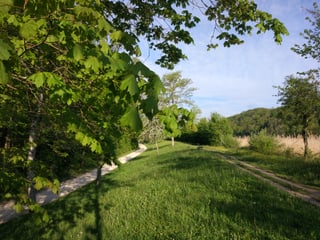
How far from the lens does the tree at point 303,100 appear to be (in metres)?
17.3

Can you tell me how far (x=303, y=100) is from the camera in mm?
18344

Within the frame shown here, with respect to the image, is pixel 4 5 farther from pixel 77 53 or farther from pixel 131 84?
pixel 131 84

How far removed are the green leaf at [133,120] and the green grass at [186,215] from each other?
9.63 feet

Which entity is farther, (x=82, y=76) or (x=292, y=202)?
(x=292, y=202)

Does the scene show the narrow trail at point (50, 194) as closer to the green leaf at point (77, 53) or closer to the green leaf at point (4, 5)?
the green leaf at point (77, 53)

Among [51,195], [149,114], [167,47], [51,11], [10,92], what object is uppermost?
[167,47]

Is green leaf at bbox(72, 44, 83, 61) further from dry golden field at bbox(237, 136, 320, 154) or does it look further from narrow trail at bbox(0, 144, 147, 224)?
dry golden field at bbox(237, 136, 320, 154)

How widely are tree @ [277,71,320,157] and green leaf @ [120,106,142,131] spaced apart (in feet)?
57.3

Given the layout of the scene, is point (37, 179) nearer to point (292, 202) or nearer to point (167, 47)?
point (167, 47)

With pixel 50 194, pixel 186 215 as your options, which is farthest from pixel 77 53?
pixel 50 194

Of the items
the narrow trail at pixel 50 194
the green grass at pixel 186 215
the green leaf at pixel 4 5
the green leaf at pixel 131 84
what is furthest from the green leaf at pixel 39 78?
the narrow trail at pixel 50 194

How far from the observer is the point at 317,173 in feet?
35.6

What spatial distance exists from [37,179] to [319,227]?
497 cm

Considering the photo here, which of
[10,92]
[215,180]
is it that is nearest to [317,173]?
[215,180]
